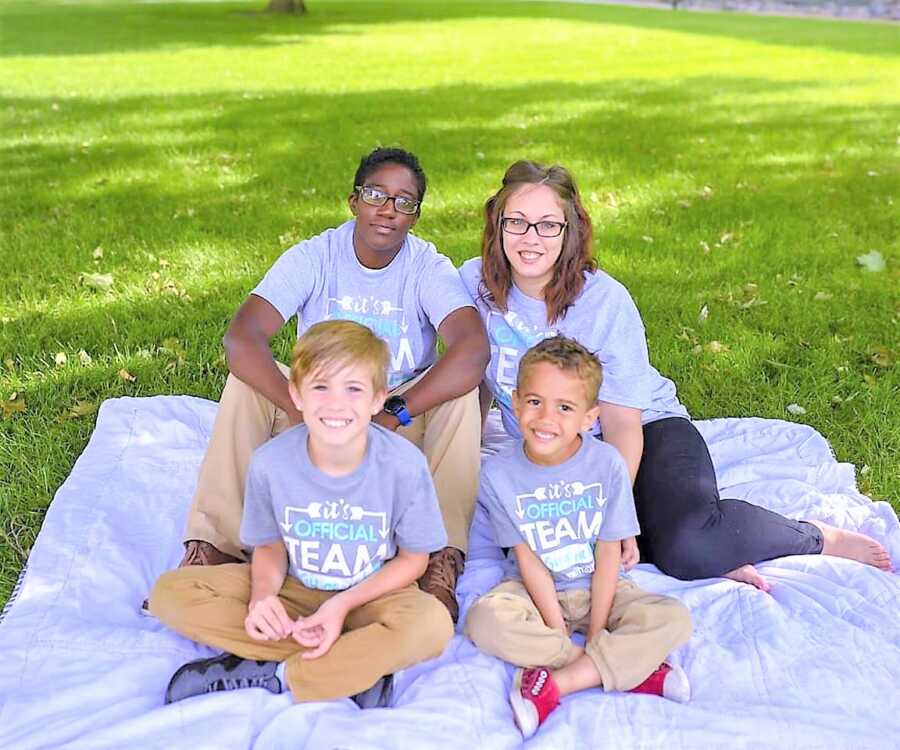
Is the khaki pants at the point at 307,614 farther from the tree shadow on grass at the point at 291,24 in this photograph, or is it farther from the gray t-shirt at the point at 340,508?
the tree shadow on grass at the point at 291,24

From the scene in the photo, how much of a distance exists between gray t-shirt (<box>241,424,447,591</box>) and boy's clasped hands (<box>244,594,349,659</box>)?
16cm

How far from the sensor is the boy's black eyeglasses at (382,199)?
3309 mm

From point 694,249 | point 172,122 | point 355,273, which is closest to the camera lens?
point 355,273

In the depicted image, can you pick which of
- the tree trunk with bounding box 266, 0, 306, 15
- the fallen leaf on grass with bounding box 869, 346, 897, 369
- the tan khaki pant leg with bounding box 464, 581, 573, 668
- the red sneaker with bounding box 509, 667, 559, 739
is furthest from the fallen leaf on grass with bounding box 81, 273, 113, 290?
the tree trunk with bounding box 266, 0, 306, 15

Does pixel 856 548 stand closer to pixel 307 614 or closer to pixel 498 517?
pixel 498 517

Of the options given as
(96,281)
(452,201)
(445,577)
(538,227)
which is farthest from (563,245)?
(452,201)

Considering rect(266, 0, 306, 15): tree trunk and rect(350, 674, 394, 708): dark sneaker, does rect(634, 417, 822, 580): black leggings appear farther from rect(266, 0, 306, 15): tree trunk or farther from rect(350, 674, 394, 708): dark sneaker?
rect(266, 0, 306, 15): tree trunk

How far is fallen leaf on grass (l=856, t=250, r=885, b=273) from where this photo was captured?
6.07 metres

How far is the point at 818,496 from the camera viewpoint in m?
3.73

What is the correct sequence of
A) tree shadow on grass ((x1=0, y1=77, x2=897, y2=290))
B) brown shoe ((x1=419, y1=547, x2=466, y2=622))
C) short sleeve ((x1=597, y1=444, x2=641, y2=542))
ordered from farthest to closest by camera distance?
tree shadow on grass ((x1=0, y1=77, x2=897, y2=290)), brown shoe ((x1=419, y1=547, x2=466, y2=622)), short sleeve ((x1=597, y1=444, x2=641, y2=542))

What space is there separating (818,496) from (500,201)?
1.67 meters

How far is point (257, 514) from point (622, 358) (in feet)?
4.34

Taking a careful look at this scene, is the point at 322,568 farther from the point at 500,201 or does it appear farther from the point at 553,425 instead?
the point at 500,201

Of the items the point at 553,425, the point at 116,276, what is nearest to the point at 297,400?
the point at 553,425
